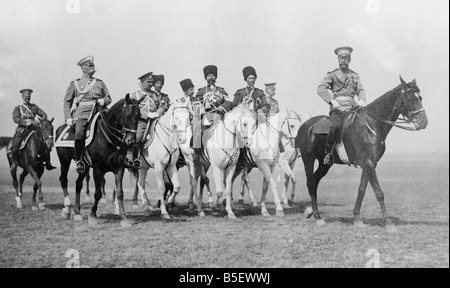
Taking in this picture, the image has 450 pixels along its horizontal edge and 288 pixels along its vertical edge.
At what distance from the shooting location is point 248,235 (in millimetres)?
7504

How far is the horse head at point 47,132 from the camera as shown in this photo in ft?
29.3

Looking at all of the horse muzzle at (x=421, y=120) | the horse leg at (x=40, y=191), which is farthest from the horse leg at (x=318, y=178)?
the horse leg at (x=40, y=191)

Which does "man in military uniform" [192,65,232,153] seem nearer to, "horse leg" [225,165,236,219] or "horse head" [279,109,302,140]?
"horse leg" [225,165,236,219]

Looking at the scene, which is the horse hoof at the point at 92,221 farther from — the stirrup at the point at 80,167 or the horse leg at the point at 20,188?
the horse leg at the point at 20,188

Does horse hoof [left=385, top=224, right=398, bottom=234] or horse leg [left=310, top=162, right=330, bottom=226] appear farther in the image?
horse leg [left=310, top=162, right=330, bottom=226]

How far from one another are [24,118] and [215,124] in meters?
3.38

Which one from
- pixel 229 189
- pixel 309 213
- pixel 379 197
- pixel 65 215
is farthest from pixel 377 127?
pixel 65 215

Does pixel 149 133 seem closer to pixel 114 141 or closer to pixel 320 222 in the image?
pixel 114 141

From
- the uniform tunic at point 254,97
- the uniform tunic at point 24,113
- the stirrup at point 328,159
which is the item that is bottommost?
the stirrup at point 328,159

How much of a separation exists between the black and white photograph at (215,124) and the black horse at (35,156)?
3 centimetres

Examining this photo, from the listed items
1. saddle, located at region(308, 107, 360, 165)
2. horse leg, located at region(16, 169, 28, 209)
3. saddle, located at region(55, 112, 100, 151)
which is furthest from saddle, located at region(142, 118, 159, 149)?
saddle, located at region(308, 107, 360, 165)

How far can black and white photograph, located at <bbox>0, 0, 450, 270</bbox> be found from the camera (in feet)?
23.2

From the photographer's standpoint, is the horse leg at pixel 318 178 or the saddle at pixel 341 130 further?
the horse leg at pixel 318 178

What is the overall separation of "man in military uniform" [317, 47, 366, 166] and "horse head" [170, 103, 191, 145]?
2.26 m
